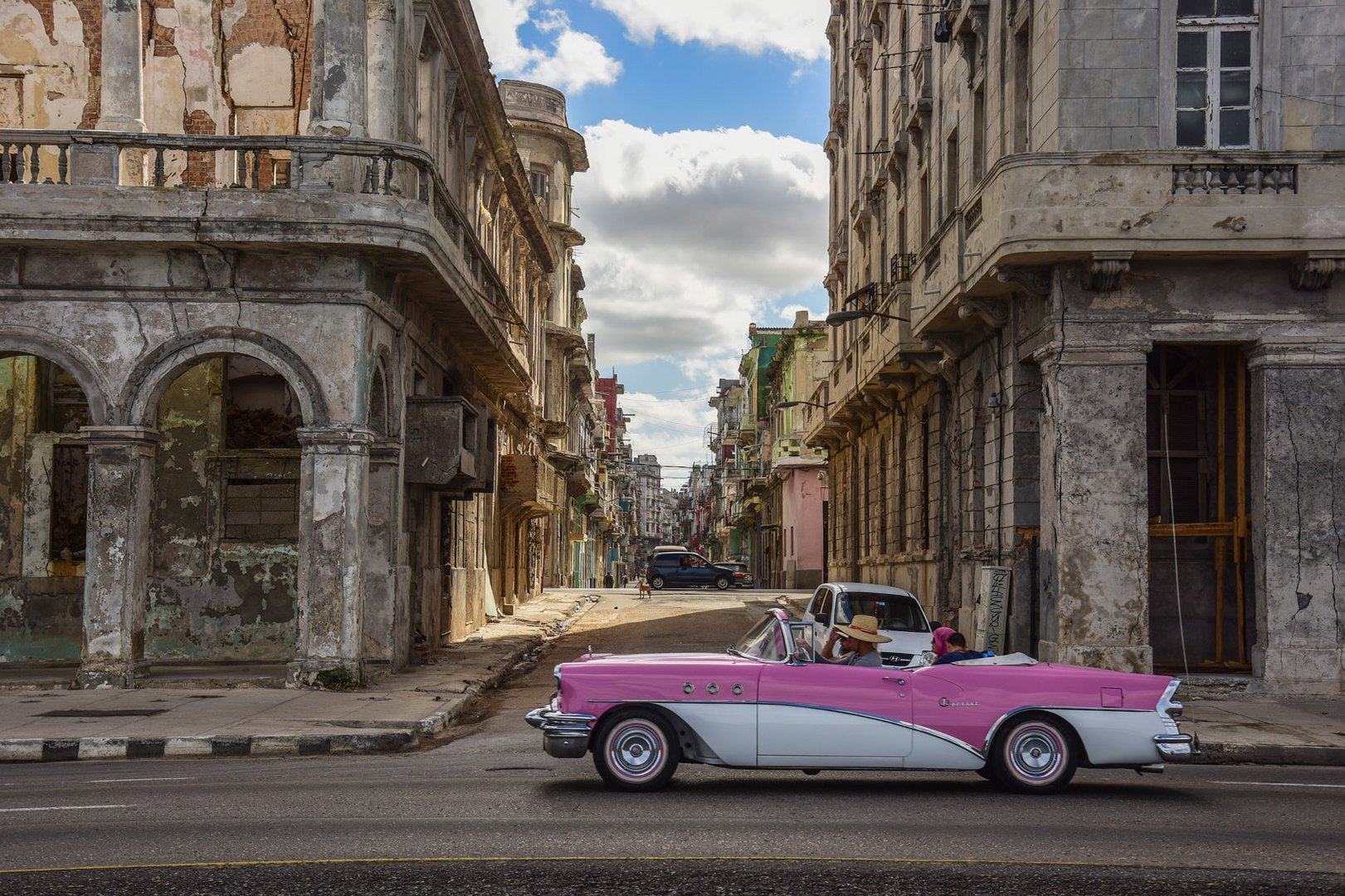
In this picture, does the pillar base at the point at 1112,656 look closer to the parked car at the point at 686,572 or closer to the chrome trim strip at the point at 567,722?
the chrome trim strip at the point at 567,722

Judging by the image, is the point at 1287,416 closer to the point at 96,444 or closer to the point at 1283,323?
the point at 1283,323

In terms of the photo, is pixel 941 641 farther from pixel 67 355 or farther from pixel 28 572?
pixel 28 572

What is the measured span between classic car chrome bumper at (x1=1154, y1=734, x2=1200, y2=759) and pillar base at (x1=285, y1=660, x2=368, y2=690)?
1010 centimetres

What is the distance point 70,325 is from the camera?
1711 centimetres

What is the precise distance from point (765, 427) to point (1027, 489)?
176 ft

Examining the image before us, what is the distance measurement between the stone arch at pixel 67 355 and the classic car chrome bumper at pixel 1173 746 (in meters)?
12.8

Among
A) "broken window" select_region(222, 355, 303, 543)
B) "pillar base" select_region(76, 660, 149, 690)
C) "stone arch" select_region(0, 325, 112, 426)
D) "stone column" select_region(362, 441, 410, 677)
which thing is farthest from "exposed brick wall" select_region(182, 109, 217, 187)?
"pillar base" select_region(76, 660, 149, 690)

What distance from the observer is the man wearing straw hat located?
1029 centimetres

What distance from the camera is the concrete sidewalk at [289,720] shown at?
12641 mm

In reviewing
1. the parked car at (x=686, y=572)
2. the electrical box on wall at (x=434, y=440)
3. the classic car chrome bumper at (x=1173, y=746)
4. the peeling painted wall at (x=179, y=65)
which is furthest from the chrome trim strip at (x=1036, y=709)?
the parked car at (x=686, y=572)

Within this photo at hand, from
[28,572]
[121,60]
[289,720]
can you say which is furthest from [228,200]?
[28,572]

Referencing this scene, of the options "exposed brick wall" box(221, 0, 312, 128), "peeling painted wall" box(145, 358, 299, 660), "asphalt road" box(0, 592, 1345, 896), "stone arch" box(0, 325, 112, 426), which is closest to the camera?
"asphalt road" box(0, 592, 1345, 896)

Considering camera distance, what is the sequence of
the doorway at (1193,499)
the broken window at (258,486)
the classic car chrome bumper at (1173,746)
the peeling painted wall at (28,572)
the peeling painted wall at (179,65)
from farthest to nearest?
the broken window at (258,486) → the peeling painted wall at (28,572) → the peeling painted wall at (179,65) → the doorway at (1193,499) → the classic car chrome bumper at (1173,746)

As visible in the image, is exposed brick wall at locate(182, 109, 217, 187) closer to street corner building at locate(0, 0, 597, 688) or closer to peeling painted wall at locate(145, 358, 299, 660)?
street corner building at locate(0, 0, 597, 688)
